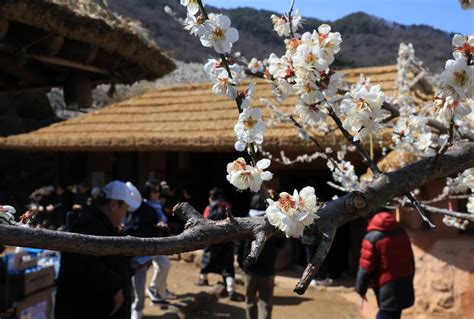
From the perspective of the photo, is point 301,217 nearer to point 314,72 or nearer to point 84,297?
point 314,72

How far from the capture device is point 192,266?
780 cm

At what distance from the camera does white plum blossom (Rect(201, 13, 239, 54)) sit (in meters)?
1.34

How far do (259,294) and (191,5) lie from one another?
3.59 m

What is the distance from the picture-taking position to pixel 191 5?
1312 millimetres

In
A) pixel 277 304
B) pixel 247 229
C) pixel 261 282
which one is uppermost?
pixel 247 229

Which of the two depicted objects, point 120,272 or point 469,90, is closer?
point 469,90

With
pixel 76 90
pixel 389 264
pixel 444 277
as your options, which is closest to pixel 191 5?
pixel 76 90

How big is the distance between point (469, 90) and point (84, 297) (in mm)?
2111

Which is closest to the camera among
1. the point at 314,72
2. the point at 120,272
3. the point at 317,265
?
the point at 317,265

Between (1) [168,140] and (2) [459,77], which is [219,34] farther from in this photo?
(1) [168,140]

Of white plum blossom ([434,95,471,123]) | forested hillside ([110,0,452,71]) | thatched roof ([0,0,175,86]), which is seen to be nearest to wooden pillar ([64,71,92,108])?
thatched roof ([0,0,175,86])

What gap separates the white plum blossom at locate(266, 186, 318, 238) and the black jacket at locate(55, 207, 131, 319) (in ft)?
5.69

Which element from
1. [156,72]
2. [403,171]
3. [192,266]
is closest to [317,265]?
[403,171]

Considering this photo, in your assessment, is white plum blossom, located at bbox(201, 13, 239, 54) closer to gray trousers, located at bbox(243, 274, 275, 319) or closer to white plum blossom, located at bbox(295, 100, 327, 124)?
white plum blossom, located at bbox(295, 100, 327, 124)
